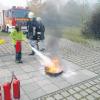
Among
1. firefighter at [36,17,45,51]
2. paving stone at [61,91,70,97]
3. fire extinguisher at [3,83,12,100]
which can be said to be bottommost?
paving stone at [61,91,70,97]

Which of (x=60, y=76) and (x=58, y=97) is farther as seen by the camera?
(x=60, y=76)

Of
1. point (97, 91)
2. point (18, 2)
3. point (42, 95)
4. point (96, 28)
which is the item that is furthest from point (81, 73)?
point (18, 2)

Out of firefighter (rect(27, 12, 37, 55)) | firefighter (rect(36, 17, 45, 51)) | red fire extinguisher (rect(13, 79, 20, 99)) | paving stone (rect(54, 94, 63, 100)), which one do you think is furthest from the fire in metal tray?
firefighter (rect(36, 17, 45, 51))

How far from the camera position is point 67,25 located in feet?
26.6

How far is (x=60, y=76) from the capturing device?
306 inches

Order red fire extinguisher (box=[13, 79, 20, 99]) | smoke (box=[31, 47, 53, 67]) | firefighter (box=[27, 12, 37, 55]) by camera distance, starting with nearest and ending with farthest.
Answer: red fire extinguisher (box=[13, 79, 20, 99]), smoke (box=[31, 47, 53, 67]), firefighter (box=[27, 12, 37, 55])

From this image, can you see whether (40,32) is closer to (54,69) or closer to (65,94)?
(54,69)

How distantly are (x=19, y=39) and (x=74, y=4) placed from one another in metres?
3.39

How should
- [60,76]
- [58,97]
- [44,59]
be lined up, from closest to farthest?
[58,97]
[60,76]
[44,59]

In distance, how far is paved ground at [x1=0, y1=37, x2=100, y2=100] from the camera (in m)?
6.33

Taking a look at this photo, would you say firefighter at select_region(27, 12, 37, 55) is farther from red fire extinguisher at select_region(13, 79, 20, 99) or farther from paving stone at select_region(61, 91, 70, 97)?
red fire extinguisher at select_region(13, 79, 20, 99)

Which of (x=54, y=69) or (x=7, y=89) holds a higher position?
(x=7, y=89)

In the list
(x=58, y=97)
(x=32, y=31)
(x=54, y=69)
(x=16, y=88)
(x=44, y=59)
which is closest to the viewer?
(x=16, y=88)

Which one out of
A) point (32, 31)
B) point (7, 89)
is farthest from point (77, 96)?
point (32, 31)
